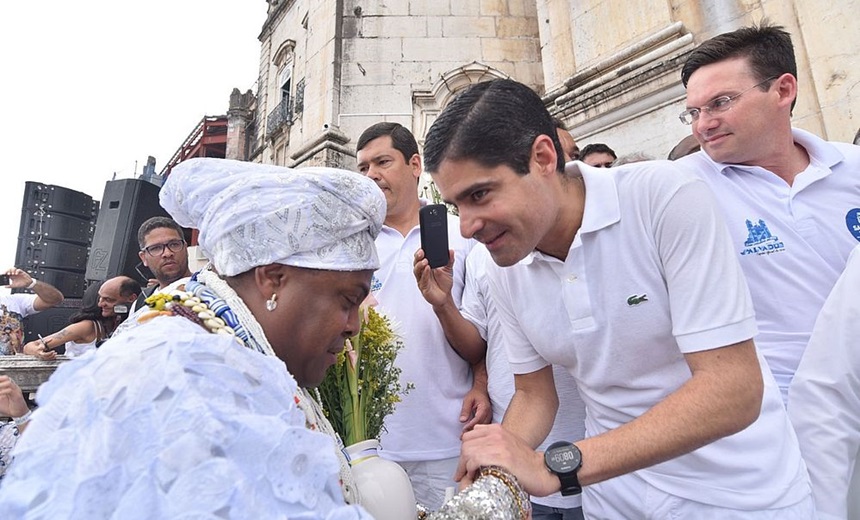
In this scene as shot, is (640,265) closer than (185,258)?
Yes

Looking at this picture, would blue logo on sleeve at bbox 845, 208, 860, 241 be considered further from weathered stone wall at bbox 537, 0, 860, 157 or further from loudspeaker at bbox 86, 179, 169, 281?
loudspeaker at bbox 86, 179, 169, 281

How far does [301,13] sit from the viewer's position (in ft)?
39.6

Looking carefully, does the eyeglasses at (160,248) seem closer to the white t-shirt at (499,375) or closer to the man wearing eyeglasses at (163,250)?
the man wearing eyeglasses at (163,250)

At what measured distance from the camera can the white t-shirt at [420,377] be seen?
1.90 meters

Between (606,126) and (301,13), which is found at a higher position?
(301,13)

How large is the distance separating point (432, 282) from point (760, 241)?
1.18 meters

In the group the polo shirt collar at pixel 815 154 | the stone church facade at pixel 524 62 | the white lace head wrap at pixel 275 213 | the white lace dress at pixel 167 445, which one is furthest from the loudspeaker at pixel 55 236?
the polo shirt collar at pixel 815 154

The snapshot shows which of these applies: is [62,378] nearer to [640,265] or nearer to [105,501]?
[105,501]

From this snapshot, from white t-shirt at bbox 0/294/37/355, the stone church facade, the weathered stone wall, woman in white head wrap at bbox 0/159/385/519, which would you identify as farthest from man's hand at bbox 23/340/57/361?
the weathered stone wall

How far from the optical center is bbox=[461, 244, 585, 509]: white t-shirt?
1732 mm

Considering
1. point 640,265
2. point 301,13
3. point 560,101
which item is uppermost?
point 301,13

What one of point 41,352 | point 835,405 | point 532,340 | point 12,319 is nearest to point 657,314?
point 532,340

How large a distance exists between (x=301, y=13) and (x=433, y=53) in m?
5.88

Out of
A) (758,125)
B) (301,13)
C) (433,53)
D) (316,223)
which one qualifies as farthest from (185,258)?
(301,13)
